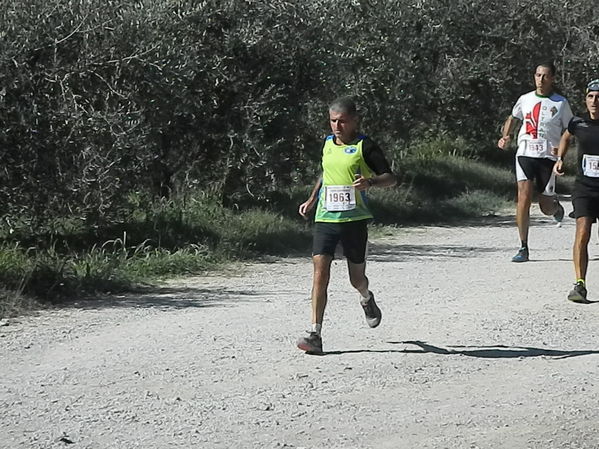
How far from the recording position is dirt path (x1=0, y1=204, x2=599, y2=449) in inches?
267

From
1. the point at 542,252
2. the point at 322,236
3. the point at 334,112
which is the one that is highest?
the point at 334,112

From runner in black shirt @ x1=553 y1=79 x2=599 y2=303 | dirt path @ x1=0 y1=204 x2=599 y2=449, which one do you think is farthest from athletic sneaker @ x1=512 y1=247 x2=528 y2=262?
runner in black shirt @ x1=553 y1=79 x2=599 y2=303

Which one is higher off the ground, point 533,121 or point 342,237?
point 533,121

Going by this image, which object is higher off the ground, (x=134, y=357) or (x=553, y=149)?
(x=553, y=149)

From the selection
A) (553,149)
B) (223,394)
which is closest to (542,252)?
(553,149)

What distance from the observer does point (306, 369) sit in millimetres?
8234

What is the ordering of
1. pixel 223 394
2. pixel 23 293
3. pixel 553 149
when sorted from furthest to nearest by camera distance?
pixel 553 149 < pixel 23 293 < pixel 223 394

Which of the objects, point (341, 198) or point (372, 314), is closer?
point (341, 198)

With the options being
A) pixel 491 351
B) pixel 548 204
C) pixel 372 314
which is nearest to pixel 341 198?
pixel 372 314

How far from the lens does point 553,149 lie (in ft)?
44.4

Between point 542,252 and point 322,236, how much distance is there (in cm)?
664

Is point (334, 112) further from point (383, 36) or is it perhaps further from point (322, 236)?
point (383, 36)

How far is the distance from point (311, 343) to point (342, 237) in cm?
77

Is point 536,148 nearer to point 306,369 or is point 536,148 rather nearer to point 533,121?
point 533,121
